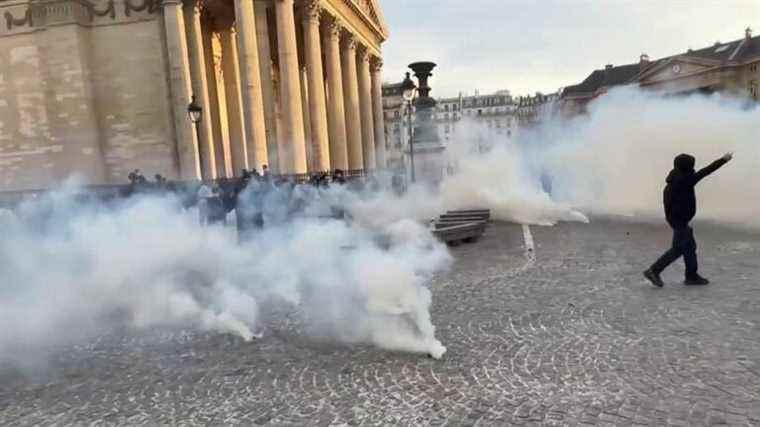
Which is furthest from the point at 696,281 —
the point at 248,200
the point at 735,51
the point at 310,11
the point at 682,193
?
the point at 735,51

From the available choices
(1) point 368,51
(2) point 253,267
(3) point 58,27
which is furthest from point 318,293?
(1) point 368,51

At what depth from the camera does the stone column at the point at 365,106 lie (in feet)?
145

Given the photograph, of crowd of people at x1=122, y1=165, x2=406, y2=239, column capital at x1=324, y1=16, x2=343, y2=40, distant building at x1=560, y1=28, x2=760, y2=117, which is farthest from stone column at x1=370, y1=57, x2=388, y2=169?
crowd of people at x1=122, y1=165, x2=406, y2=239

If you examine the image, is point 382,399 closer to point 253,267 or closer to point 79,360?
point 79,360

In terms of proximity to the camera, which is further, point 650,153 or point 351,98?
point 351,98

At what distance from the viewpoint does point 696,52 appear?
73.1 meters

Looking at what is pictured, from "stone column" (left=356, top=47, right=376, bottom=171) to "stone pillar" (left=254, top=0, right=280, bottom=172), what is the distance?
17591 mm

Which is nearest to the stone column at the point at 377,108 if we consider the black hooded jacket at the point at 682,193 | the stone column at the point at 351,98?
the stone column at the point at 351,98

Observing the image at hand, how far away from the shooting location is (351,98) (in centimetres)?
3872

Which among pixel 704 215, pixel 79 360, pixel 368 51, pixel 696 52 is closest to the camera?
pixel 79 360

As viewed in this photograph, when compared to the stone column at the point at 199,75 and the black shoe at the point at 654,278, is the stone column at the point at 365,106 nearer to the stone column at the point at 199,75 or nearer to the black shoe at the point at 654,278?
the stone column at the point at 199,75

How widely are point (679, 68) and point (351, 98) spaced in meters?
43.8

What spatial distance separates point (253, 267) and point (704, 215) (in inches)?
495

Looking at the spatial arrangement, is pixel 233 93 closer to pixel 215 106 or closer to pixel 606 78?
pixel 215 106
